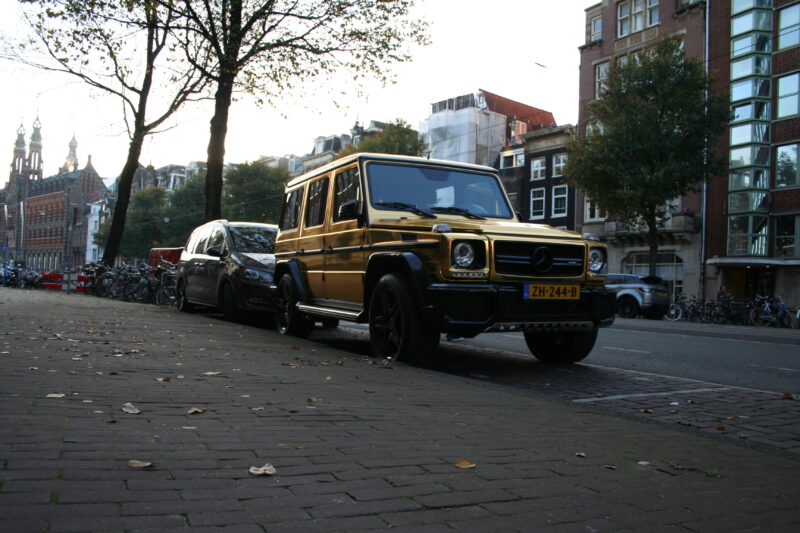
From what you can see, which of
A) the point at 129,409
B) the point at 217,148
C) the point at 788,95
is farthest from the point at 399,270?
the point at 788,95

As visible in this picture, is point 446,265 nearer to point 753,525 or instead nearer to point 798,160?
point 753,525

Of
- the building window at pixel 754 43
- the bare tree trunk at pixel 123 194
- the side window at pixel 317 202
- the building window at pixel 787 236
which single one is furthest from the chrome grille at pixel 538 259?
the building window at pixel 754 43

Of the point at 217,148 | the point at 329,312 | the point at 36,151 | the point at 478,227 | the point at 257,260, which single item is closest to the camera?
the point at 478,227

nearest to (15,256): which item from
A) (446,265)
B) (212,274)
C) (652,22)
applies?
(652,22)

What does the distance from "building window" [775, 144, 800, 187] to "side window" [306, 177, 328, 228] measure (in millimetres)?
28497

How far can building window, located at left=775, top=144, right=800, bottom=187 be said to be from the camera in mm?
30750

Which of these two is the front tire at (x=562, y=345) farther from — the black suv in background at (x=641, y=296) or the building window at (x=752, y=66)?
the building window at (x=752, y=66)

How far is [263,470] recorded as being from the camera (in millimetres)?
2881

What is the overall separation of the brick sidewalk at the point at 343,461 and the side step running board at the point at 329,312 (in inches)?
91.7

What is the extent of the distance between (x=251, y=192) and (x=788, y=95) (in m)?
40.4

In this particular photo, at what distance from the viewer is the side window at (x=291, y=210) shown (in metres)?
9.90

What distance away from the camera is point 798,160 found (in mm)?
30547

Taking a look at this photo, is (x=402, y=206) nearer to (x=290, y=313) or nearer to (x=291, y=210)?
(x=290, y=313)

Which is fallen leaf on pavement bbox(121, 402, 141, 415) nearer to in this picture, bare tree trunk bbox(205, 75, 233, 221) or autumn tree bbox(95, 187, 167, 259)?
bare tree trunk bbox(205, 75, 233, 221)
